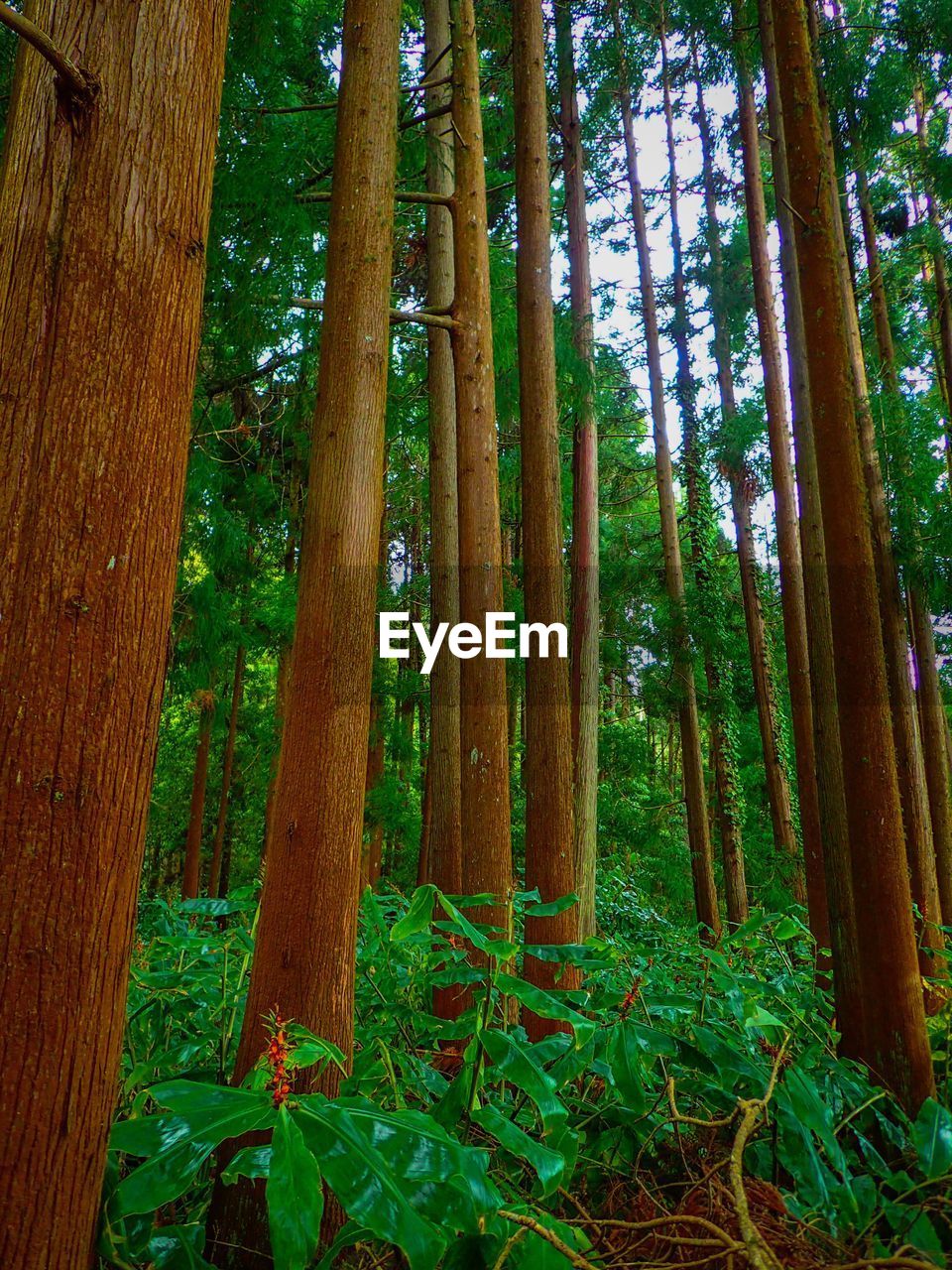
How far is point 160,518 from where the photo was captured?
1584mm

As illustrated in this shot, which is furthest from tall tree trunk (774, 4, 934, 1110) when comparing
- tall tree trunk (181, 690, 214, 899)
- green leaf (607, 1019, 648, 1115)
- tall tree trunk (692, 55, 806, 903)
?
tall tree trunk (181, 690, 214, 899)

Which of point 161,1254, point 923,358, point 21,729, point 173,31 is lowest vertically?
point 161,1254

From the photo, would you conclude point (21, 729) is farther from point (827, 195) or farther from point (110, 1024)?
point (827, 195)

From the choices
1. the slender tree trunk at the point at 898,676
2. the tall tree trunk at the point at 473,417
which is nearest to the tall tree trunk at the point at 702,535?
the slender tree trunk at the point at 898,676

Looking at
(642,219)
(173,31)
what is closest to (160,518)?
(173,31)

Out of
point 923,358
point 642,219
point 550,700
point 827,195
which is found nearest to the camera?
point 827,195

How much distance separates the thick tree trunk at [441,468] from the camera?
6.84 metres

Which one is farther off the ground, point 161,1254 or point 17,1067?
point 17,1067

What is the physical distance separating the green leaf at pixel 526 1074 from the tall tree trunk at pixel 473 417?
328 centimetres

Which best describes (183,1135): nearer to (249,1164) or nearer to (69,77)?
(249,1164)

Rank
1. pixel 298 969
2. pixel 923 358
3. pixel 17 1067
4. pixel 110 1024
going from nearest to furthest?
pixel 17 1067
pixel 110 1024
pixel 298 969
pixel 923 358

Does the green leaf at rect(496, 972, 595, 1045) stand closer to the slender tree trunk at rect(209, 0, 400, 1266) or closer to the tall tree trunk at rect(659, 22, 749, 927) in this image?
the slender tree trunk at rect(209, 0, 400, 1266)

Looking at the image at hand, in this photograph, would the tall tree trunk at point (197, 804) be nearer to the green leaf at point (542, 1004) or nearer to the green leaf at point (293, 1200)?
the green leaf at point (542, 1004)

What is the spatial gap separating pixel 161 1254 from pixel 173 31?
8.35ft
